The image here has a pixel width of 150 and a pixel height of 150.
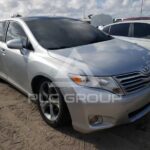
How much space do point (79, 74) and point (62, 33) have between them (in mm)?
1377

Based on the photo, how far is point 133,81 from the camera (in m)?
3.13

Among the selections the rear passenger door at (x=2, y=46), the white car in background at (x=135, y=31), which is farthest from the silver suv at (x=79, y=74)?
the white car in background at (x=135, y=31)

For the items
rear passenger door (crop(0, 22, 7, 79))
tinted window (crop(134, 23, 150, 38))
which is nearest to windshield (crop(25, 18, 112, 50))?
rear passenger door (crop(0, 22, 7, 79))

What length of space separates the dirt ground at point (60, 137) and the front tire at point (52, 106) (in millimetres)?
166

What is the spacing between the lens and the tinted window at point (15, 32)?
432 centimetres

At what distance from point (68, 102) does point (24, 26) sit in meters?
1.82

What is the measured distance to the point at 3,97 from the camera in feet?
16.8

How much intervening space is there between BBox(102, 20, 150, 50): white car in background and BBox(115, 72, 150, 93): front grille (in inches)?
143

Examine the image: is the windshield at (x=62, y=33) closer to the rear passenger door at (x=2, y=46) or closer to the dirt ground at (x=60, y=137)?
the rear passenger door at (x=2, y=46)

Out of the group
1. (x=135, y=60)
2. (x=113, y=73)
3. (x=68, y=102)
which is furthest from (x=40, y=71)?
(x=135, y=60)

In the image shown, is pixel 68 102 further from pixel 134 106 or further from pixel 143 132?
pixel 143 132

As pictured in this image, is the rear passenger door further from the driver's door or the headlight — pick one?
the headlight

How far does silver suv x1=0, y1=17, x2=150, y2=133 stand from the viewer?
2.99 meters

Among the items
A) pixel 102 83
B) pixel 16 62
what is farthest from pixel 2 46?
pixel 102 83
